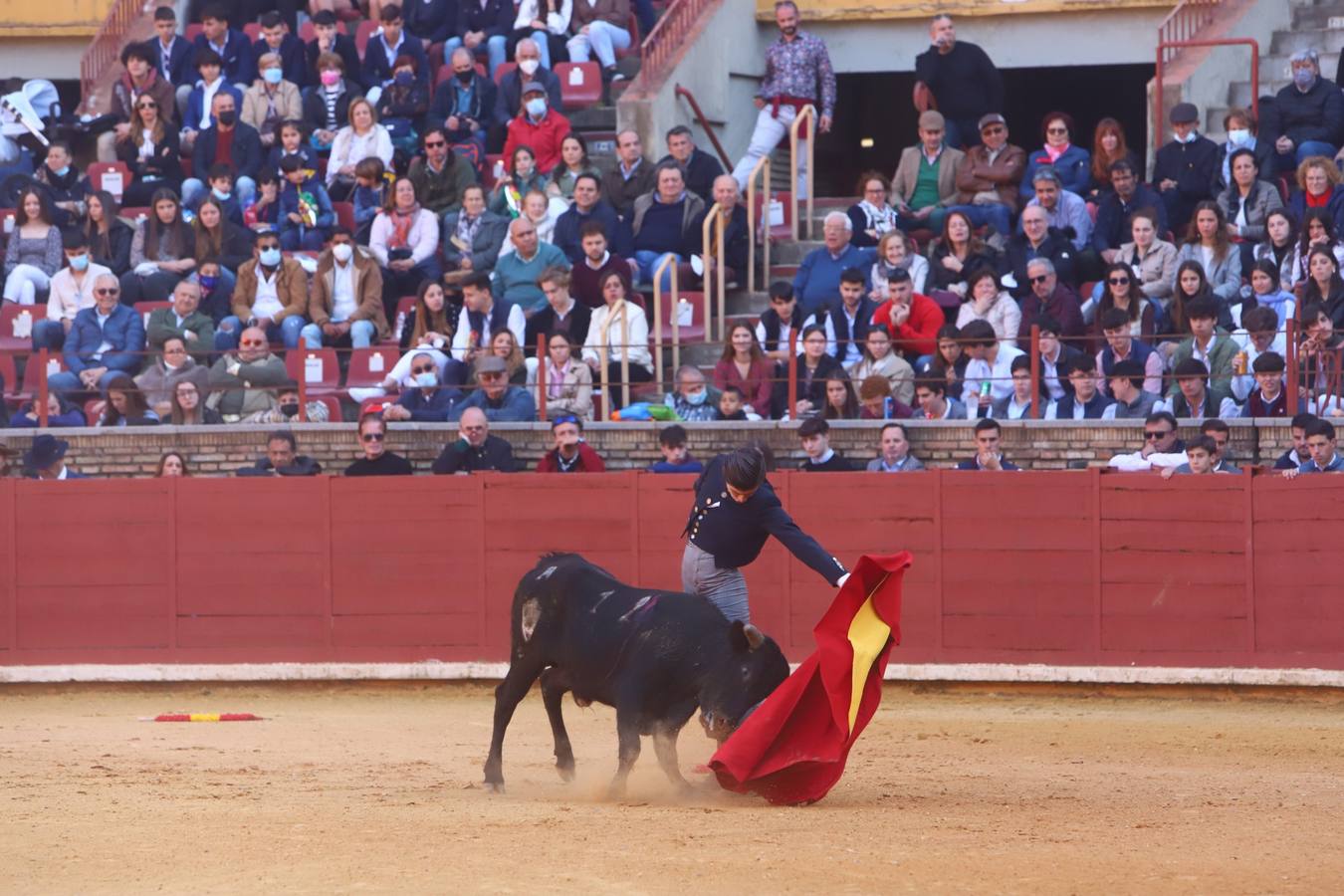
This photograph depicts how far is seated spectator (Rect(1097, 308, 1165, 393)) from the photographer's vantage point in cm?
1288

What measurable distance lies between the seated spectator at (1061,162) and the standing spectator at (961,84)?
0.96 m

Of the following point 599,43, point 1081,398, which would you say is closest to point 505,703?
point 1081,398

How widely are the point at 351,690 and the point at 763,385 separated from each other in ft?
10.9

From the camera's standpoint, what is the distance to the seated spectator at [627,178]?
16125 millimetres

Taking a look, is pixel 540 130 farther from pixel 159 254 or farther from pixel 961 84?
pixel 961 84

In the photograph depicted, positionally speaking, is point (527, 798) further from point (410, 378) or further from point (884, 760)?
point (410, 378)

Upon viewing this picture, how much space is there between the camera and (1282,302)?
42.9 feet

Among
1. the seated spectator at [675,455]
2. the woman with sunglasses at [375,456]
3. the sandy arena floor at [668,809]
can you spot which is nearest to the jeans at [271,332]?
the woman with sunglasses at [375,456]

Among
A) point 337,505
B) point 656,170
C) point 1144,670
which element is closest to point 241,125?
point 656,170

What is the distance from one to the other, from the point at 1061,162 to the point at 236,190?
6.57 metres

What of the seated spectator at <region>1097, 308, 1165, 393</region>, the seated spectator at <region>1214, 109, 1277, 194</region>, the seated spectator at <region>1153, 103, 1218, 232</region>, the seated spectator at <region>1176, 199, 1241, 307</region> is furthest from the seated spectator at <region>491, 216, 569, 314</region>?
the seated spectator at <region>1214, 109, 1277, 194</region>

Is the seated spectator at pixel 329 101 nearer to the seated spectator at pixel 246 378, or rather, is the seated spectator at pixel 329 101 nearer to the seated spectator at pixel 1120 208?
the seated spectator at pixel 246 378

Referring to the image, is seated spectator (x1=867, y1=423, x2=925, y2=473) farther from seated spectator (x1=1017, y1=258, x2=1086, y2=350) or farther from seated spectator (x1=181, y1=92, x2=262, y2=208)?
seated spectator (x1=181, y1=92, x2=262, y2=208)

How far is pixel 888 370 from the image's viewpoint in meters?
13.6
